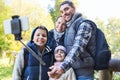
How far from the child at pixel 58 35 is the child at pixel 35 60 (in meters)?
0.04

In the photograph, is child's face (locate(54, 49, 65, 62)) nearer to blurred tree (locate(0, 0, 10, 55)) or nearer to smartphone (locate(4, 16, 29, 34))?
smartphone (locate(4, 16, 29, 34))

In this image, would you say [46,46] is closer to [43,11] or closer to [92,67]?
[92,67]

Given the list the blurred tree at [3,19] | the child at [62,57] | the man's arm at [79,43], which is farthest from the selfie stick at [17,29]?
the blurred tree at [3,19]

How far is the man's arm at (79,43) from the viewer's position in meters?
2.01

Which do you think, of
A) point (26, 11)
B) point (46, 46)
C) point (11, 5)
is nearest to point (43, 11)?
point (26, 11)

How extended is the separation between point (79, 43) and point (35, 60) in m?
0.37

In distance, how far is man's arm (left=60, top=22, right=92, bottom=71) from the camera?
2.01 m

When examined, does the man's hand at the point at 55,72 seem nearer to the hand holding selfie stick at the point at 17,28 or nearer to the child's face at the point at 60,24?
the hand holding selfie stick at the point at 17,28

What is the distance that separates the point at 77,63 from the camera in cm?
224

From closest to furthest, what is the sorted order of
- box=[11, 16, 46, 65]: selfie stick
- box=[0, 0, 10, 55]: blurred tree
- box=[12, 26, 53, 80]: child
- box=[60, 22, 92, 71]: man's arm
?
box=[11, 16, 46, 65]: selfie stick → box=[60, 22, 92, 71]: man's arm → box=[12, 26, 53, 80]: child → box=[0, 0, 10, 55]: blurred tree

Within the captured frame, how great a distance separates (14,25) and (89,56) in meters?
0.51

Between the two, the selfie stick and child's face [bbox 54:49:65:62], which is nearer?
the selfie stick

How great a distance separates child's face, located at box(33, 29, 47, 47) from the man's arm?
0.29 meters

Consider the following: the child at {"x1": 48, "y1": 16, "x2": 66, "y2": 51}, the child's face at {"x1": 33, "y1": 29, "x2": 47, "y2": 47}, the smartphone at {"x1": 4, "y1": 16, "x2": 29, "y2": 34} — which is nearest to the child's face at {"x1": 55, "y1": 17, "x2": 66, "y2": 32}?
the child at {"x1": 48, "y1": 16, "x2": 66, "y2": 51}
